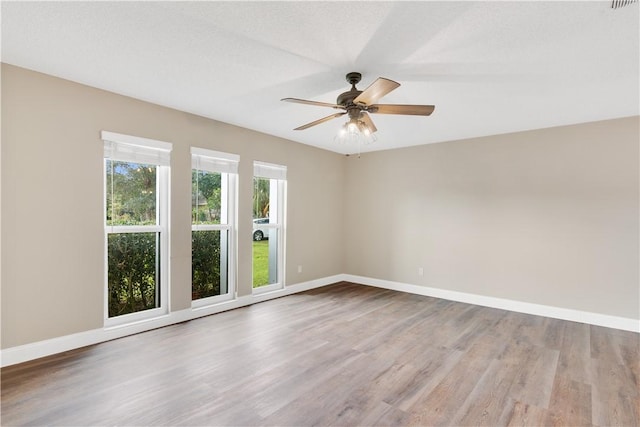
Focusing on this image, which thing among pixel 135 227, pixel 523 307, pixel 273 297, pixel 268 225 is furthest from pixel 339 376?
pixel 523 307

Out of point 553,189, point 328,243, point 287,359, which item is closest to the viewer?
point 287,359

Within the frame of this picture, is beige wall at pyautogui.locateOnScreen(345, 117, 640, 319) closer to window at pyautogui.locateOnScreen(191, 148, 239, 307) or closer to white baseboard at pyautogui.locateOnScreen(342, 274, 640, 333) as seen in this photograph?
white baseboard at pyautogui.locateOnScreen(342, 274, 640, 333)

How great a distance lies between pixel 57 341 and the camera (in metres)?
3.07

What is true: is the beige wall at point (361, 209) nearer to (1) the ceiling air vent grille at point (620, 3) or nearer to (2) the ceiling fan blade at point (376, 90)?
(2) the ceiling fan blade at point (376, 90)

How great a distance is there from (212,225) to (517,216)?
4375mm

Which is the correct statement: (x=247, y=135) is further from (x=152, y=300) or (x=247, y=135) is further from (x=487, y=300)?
(x=487, y=300)

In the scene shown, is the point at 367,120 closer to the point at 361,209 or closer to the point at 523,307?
the point at 361,209

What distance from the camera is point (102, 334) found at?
3350 mm

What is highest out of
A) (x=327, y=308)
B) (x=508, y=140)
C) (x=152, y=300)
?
(x=508, y=140)

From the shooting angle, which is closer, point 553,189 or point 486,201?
point 553,189

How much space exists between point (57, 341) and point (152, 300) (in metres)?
0.95

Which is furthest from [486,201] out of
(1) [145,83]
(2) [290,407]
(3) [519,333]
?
(1) [145,83]

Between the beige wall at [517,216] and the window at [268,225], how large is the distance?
5.88 feet

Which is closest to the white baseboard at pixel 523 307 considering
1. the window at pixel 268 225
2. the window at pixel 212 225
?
the window at pixel 268 225
